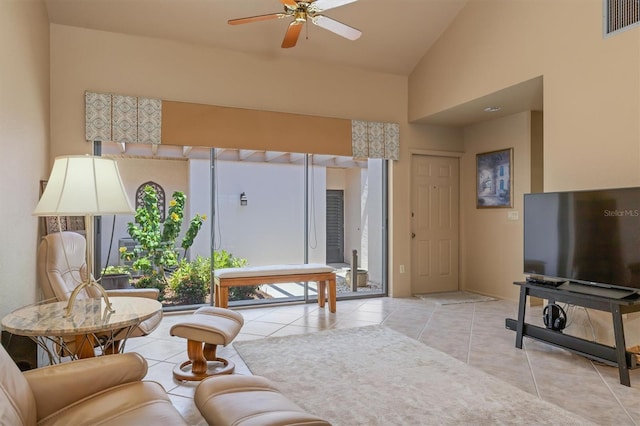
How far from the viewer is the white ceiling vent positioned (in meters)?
3.31

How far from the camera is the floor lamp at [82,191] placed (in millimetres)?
2121

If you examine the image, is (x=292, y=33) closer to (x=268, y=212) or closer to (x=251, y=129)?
(x=251, y=129)

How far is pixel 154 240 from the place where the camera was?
4844 millimetres

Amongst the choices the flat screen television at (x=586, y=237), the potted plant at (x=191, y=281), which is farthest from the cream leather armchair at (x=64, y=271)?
the flat screen television at (x=586, y=237)

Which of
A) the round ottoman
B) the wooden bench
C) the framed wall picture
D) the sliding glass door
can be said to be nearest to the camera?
the round ottoman

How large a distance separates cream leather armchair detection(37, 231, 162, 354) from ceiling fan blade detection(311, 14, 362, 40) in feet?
8.70

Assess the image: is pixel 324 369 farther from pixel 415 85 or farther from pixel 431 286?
pixel 415 85

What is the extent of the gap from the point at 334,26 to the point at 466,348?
3.11 meters

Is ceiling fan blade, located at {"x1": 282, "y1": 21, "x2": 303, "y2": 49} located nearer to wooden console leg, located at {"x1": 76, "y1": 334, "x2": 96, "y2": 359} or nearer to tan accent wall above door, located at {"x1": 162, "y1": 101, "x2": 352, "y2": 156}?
tan accent wall above door, located at {"x1": 162, "y1": 101, "x2": 352, "y2": 156}

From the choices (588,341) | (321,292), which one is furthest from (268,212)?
(588,341)

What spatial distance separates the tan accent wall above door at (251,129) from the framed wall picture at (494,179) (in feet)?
6.79

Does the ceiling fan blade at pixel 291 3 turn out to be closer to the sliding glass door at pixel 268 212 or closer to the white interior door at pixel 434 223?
the sliding glass door at pixel 268 212

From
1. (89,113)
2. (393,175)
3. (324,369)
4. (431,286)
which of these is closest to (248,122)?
(89,113)

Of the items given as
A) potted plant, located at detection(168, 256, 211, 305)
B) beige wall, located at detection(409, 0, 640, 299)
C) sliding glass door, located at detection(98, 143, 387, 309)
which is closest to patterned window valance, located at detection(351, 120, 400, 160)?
sliding glass door, located at detection(98, 143, 387, 309)
